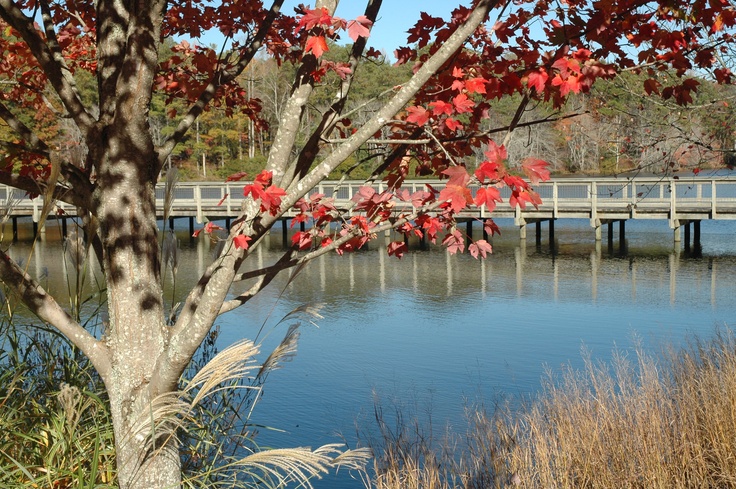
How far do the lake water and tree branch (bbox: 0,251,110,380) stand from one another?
0.83 metres

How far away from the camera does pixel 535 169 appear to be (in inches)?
118

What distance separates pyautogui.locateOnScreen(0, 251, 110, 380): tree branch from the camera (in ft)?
10.4

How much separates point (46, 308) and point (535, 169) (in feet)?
6.25

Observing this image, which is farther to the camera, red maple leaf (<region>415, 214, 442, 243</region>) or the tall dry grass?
the tall dry grass

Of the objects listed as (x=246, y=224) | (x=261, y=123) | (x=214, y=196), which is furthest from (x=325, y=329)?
(x=214, y=196)

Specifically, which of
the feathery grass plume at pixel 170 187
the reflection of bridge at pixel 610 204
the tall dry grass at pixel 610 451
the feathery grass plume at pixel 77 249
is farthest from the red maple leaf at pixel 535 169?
the reflection of bridge at pixel 610 204

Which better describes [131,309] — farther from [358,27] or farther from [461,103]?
[461,103]

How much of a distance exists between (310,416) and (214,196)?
810 inches

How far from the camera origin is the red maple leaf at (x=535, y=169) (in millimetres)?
2973

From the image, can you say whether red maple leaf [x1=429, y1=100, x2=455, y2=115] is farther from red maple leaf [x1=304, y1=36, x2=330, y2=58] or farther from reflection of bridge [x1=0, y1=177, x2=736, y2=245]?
reflection of bridge [x1=0, y1=177, x2=736, y2=245]

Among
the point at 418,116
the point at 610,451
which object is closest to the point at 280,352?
the point at 418,116

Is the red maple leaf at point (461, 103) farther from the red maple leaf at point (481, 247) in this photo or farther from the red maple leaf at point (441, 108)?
the red maple leaf at point (481, 247)

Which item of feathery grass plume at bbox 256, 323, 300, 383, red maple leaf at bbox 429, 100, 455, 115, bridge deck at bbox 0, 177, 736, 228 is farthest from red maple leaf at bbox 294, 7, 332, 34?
bridge deck at bbox 0, 177, 736, 228

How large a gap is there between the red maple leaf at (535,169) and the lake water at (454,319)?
123 cm
